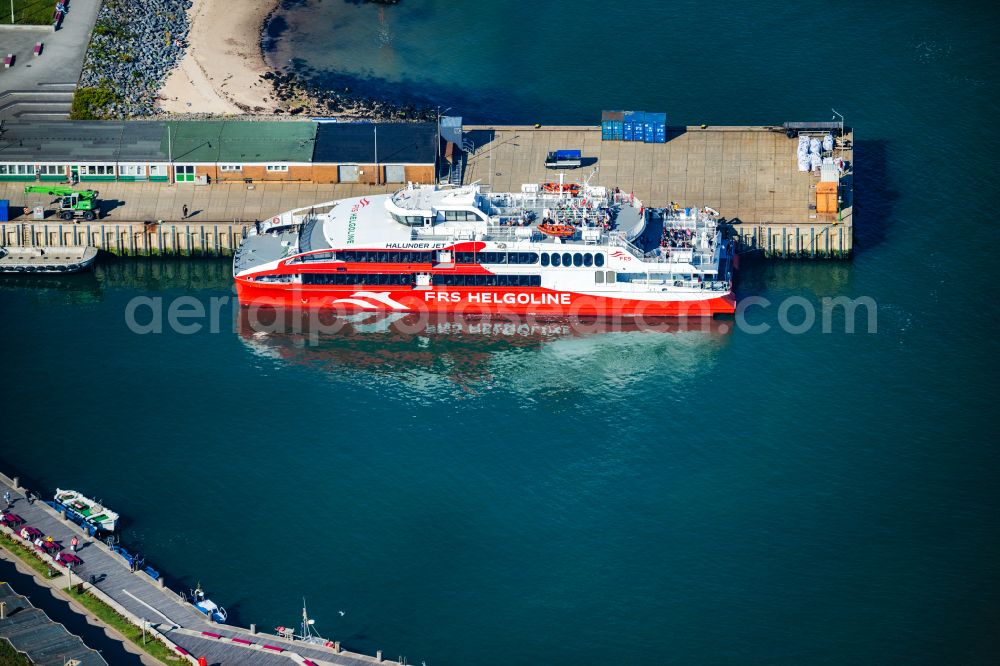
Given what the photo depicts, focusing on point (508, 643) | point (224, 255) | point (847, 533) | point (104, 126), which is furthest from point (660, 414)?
point (104, 126)

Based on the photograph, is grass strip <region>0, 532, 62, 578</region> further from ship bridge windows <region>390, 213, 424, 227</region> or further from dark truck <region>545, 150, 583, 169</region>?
dark truck <region>545, 150, 583, 169</region>

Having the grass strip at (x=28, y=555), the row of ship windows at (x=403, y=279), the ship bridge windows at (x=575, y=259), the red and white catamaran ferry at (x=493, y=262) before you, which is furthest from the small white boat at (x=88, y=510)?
the ship bridge windows at (x=575, y=259)

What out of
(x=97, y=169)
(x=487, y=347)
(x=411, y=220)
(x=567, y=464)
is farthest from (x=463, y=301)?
(x=97, y=169)

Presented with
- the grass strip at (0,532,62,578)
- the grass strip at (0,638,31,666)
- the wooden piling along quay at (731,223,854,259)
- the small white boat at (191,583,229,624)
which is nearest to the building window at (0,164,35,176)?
the grass strip at (0,532,62,578)

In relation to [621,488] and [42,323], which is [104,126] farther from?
[621,488]

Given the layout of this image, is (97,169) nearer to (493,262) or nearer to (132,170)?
(132,170)

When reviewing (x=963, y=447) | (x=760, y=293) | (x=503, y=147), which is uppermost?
(x=503, y=147)

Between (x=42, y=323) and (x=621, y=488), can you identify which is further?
(x=42, y=323)
